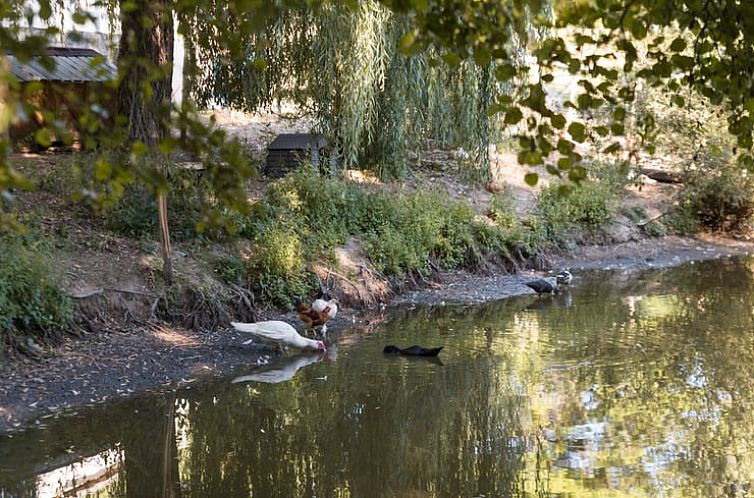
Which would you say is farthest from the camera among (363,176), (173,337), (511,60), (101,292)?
(363,176)

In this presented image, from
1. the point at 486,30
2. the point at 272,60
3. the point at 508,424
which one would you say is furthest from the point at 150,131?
the point at 486,30

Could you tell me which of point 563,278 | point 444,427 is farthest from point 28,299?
point 563,278

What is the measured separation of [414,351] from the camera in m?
11.1

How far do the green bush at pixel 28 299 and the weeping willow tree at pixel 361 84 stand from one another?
3.84 meters

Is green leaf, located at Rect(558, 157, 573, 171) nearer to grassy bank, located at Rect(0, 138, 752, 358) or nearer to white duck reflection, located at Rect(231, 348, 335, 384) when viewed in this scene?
grassy bank, located at Rect(0, 138, 752, 358)

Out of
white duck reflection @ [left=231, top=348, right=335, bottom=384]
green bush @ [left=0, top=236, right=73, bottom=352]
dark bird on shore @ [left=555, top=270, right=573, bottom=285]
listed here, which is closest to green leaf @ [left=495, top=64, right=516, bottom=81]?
white duck reflection @ [left=231, top=348, right=335, bottom=384]

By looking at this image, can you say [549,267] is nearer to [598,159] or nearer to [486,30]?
[598,159]

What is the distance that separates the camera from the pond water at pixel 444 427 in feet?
23.9

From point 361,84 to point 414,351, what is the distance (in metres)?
4.21

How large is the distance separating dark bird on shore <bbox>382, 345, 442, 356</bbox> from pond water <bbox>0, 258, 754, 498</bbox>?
18 centimetres

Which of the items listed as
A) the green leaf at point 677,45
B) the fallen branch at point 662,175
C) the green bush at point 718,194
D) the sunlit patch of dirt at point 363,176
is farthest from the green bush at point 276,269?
the fallen branch at point 662,175

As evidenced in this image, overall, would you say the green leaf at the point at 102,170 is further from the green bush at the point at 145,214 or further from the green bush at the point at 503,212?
the green bush at the point at 503,212

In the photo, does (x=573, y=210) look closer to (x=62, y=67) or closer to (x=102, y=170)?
(x=62, y=67)

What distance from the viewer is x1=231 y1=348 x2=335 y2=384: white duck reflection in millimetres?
10234
